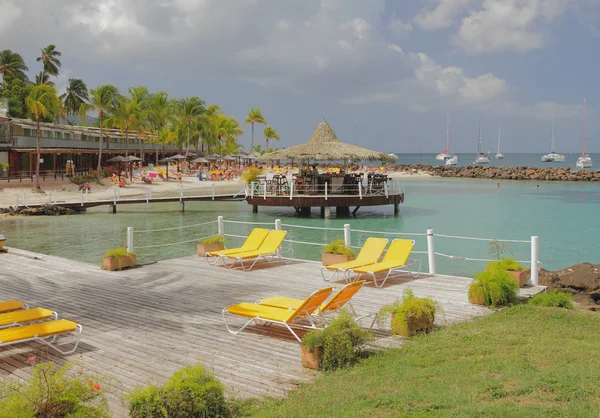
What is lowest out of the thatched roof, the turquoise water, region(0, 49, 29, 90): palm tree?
the turquoise water

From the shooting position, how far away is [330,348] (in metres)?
5.61

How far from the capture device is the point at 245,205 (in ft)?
129

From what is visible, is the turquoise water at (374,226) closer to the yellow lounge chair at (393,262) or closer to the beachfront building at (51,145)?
the yellow lounge chair at (393,262)

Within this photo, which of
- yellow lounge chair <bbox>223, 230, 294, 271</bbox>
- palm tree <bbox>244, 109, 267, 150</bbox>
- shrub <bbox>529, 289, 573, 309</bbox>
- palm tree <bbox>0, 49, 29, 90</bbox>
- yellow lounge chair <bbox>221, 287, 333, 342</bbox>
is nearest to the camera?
yellow lounge chair <bbox>221, 287, 333, 342</bbox>

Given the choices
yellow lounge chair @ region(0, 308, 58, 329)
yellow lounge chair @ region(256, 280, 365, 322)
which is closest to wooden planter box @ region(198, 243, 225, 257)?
yellow lounge chair @ region(256, 280, 365, 322)

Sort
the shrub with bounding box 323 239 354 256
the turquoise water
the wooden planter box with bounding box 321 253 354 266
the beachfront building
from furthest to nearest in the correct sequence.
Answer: the beachfront building, the turquoise water, the shrub with bounding box 323 239 354 256, the wooden planter box with bounding box 321 253 354 266

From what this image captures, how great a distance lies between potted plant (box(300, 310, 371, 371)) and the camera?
18.4 ft

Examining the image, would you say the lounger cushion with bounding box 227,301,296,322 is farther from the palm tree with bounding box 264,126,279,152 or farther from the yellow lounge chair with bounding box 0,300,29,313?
the palm tree with bounding box 264,126,279,152

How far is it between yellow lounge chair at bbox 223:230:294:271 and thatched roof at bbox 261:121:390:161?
17.2m

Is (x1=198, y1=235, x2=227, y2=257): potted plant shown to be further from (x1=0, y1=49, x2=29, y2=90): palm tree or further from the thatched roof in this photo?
→ (x1=0, y1=49, x2=29, y2=90): palm tree

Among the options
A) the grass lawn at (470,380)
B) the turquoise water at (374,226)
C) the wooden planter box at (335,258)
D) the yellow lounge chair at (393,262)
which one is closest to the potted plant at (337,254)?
the wooden planter box at (335,258)

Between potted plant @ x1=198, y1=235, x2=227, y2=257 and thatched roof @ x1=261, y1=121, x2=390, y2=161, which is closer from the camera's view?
potted plant @ x1=198, y1=235, x2=227, y2=257

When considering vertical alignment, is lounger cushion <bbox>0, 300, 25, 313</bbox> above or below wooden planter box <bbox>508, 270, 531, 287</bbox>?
below

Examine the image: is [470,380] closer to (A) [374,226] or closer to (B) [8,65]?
(A) [374,226]
